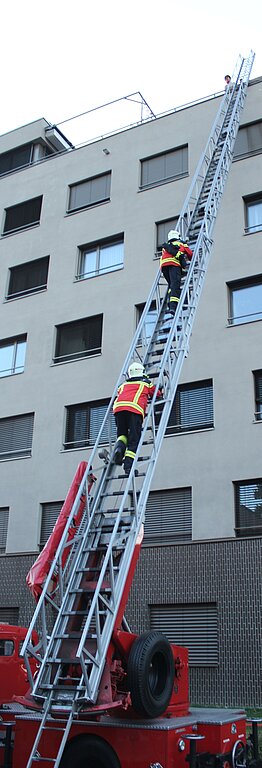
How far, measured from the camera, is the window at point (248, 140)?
19.8 metres

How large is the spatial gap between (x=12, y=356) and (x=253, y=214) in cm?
863

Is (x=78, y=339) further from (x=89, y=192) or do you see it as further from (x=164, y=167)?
(x=164, y=167)

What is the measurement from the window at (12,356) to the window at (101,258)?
2862mm

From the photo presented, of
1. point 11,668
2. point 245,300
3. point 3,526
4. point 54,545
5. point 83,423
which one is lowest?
point 11,668

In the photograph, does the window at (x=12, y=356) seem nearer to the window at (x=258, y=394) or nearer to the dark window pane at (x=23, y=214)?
the dark window pane at (x=23, y=214)

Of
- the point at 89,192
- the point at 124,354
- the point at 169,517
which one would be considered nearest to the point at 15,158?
the point at 89,192

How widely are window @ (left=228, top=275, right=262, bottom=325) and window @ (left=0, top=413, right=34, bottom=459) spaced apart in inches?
267

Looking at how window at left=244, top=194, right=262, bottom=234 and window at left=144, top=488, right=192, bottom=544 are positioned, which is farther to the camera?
window at left=244, top=194, right=262, bottom=234

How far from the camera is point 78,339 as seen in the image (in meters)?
21.1

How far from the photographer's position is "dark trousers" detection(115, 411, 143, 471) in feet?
28.7

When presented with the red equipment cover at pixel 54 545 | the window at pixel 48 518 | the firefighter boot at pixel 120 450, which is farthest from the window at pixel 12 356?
the red equipment cover at pixel 54 545

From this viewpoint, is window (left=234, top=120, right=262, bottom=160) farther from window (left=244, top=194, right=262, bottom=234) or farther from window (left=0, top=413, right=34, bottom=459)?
window (left=0, top=413, right=34, bottom=459)

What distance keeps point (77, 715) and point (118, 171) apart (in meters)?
18.5

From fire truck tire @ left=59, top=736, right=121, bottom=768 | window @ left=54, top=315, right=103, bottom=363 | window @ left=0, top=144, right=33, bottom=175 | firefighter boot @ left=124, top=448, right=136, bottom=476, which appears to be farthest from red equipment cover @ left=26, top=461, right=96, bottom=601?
window @ left=0, top=144, right=33, bottom=175
